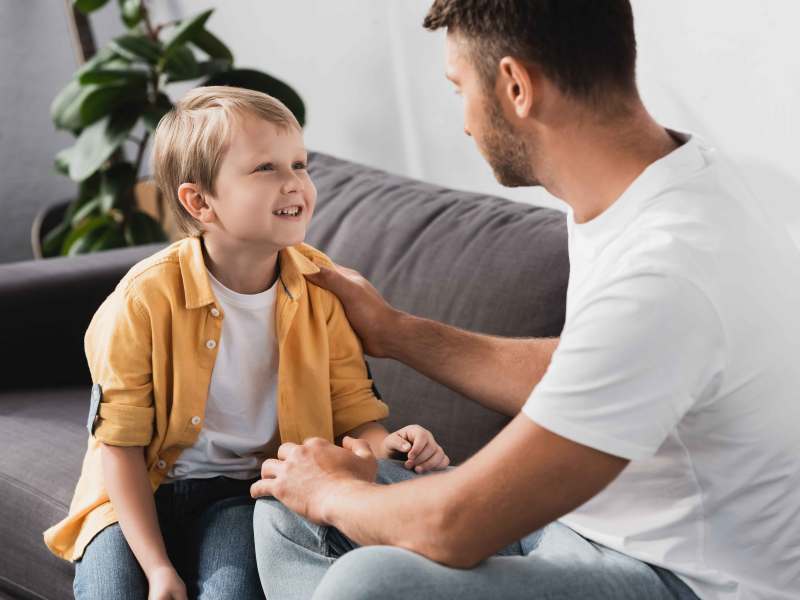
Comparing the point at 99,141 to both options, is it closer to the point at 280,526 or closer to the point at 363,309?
the point at 363,309

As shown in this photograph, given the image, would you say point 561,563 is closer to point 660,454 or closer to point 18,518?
point 660,454

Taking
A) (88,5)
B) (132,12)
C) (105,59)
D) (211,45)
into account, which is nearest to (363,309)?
(211,45)

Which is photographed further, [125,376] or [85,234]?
[85,234]

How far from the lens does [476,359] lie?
158cm

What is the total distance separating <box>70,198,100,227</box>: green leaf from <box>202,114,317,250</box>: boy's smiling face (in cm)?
176

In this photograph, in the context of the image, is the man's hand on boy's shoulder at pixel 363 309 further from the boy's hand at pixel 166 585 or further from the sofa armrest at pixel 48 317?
the sofa armrest at pixel 48 317

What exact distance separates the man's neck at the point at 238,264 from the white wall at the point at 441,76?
0.80 metres

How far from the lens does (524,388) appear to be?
1546 mm

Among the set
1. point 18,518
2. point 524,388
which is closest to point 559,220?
point 524,388

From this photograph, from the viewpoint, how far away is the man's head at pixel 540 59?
1.21 meters

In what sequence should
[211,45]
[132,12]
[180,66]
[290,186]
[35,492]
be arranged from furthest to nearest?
[132,12] < [211,45] < [180,66] < [35,492] < [290,186]

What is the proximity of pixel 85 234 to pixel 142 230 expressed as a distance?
0.16m

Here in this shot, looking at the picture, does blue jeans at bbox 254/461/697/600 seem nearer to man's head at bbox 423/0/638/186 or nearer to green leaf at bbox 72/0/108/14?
man's head at bbox 423/0/638/186

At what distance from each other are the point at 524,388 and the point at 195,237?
52 cm
